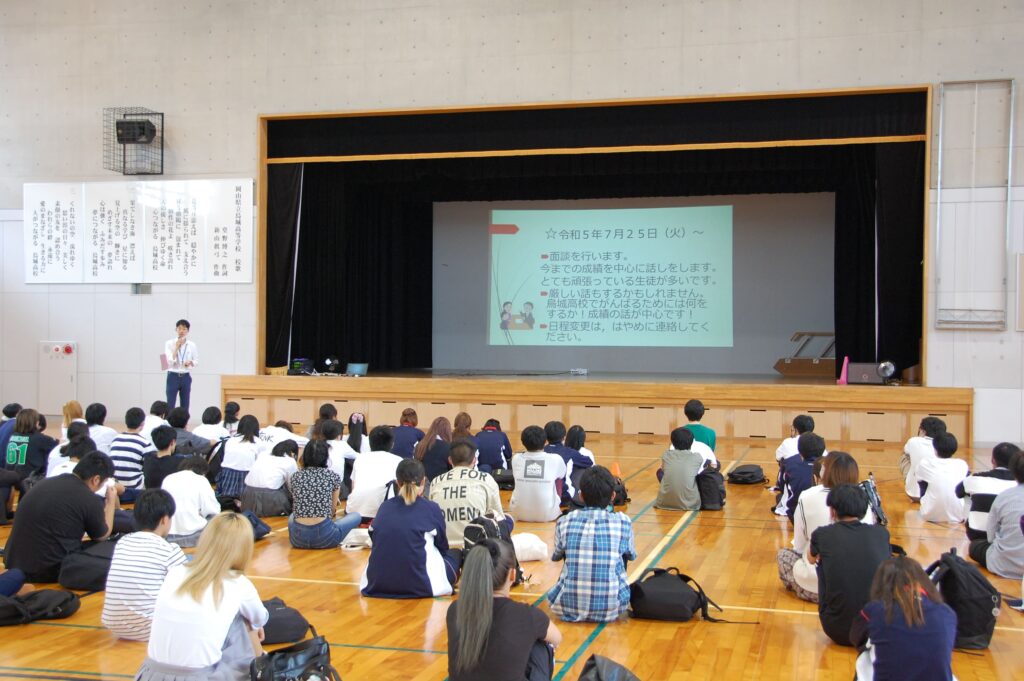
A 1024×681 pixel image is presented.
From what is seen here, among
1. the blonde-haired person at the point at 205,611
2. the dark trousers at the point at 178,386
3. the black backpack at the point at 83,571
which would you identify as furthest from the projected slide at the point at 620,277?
the blonde-haired person at the point at 205,611

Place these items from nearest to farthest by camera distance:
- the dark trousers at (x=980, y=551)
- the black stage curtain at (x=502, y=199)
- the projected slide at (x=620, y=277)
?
the dark trousers at (x=980, y=551), the black stage curtain at (x=502, y=199), the projected slide at (x=620, y=277)

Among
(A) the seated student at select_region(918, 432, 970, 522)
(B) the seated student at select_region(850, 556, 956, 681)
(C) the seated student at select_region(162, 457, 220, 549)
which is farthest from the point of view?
(A) the seated student at select_region(918, 432, 970, 522)

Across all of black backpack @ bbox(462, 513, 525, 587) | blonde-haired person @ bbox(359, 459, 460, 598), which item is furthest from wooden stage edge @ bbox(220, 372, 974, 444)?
blonde-haired person @ bbox(359, 459, 460, 598)

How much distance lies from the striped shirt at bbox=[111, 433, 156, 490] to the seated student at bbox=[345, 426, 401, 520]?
1960mm

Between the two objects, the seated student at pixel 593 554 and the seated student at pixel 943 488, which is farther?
the seated student at pixel 943 488

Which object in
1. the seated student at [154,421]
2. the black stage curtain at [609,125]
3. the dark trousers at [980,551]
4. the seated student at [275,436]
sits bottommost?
the dark trousers at [980,551]

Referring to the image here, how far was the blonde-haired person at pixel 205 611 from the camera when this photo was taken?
3.82 m

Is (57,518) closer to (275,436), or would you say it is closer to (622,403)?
(275,436)

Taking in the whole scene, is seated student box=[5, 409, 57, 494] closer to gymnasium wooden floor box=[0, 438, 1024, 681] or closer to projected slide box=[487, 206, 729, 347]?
gymnasium wooden floor box=[0, 438, 1024, 681]

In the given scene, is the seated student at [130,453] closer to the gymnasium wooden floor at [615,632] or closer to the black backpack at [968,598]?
the gymnasium wooden floor at [615,632]

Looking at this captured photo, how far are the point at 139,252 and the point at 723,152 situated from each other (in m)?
9.66

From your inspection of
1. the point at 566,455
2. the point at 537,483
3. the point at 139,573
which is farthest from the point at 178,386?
the point at 139,573

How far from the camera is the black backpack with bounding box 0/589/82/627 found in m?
5.50

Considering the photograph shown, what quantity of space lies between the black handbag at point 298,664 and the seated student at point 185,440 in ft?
17.1
